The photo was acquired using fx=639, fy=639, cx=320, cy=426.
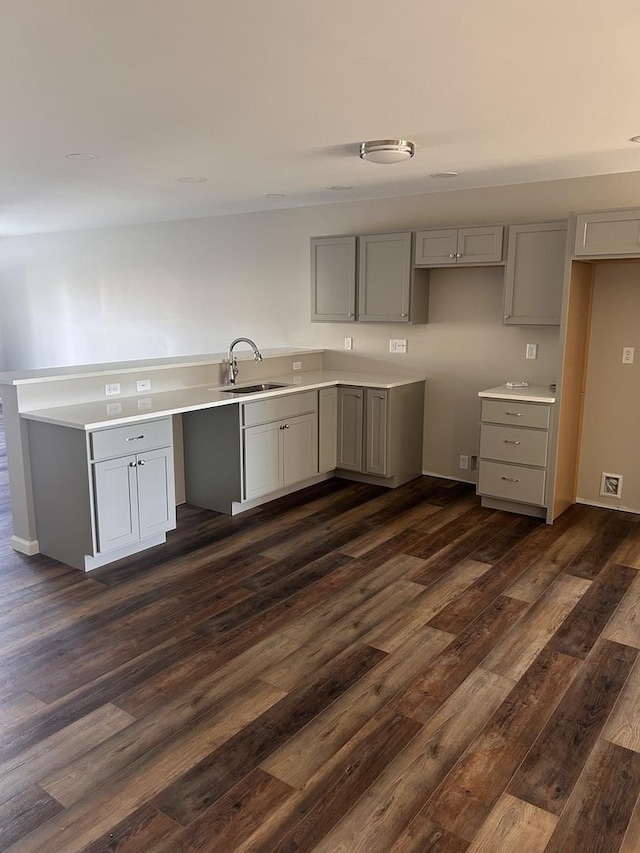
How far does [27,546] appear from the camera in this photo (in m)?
3.80

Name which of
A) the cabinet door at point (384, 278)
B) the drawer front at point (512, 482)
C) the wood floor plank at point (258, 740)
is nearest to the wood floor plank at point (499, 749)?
the wood floor plank at point (258, 740)

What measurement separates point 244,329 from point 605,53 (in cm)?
450

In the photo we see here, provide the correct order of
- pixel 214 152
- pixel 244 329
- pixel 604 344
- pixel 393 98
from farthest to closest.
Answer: pixel 244 329, pixel 604 344, pixel 214 152, pixel 393 98

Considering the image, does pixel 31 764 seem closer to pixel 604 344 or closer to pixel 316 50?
pixel 316 50

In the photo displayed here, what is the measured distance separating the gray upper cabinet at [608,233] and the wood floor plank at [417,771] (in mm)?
2647

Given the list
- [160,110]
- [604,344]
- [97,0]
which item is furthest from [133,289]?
[97,0]

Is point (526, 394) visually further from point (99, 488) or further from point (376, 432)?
point (99, 488)

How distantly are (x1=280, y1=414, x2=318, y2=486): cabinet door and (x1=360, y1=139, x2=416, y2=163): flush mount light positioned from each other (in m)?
1.95

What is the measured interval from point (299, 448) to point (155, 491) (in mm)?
1390

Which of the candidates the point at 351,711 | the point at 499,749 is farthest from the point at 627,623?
the point at 351,711

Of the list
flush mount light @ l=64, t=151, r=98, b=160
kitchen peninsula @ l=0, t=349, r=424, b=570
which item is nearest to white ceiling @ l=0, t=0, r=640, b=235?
flush mount light @ l=64, t=151, r=98, b=160

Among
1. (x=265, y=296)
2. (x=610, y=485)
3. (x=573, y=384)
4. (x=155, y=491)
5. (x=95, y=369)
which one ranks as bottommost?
(x=610, y=485)

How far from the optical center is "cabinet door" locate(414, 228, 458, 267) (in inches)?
186

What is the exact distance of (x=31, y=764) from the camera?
212 centimetres
